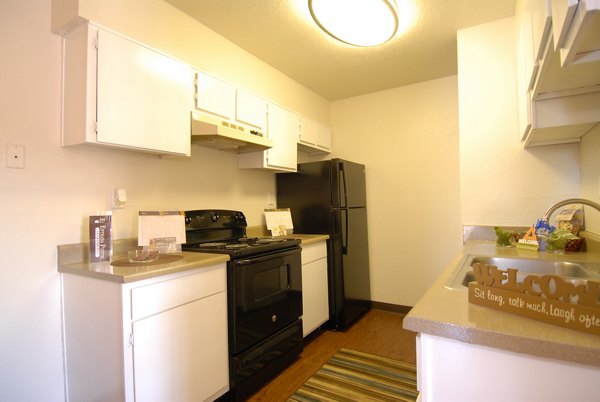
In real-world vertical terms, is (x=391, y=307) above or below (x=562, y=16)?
below

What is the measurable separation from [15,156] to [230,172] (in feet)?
4.50

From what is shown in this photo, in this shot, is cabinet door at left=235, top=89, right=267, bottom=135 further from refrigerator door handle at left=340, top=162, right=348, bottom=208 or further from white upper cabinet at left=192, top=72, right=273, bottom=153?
refrigerator door handle at left=340, top=162, right=348, bottom=208

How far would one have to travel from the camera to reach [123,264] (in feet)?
5.12

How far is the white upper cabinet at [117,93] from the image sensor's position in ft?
4.92

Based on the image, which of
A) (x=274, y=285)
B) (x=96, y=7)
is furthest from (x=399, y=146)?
(x=96, y=7)

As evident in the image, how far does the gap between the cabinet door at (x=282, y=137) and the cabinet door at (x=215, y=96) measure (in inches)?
18.1

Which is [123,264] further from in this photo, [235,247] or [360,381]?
[360,381]

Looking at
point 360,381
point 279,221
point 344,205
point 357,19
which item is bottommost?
point 360,381

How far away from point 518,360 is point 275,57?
266cm

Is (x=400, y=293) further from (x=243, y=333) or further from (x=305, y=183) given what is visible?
(x=243, y=333)

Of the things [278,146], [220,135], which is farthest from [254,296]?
[278,146]

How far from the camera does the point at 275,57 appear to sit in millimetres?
2701

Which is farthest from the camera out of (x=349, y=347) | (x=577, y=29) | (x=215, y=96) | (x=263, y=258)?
(x=349, y=347)

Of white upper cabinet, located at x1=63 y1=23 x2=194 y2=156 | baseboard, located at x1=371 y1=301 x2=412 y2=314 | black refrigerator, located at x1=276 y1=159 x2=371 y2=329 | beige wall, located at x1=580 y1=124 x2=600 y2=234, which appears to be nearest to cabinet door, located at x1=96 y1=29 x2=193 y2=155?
white upper cabinet, located at x1=63 y1=23 x2=194 y2=156
